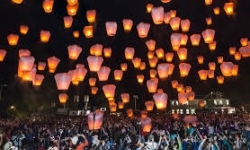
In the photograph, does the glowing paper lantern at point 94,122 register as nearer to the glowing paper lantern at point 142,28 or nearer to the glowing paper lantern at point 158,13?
the glowing paper lantern at point 142,28

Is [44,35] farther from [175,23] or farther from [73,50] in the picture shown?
[175,23]

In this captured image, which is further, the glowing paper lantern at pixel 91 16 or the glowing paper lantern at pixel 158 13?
the glowing paper lantern at pixel 91 16

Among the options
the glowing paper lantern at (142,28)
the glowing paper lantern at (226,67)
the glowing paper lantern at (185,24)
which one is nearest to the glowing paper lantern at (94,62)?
the glowing paper lantern at (142,28)

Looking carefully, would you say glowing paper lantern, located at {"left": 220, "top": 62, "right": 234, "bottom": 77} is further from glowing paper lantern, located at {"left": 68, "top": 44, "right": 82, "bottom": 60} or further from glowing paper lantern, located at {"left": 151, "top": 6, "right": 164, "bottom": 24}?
glowing paper lantern, located at {"left": 68, "top": 44, "right": 82, "bottom": 60}

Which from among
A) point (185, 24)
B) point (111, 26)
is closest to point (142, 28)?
point (111, 26)

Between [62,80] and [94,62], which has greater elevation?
[94,62]

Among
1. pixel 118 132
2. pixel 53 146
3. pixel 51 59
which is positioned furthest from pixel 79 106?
pixel 53 146

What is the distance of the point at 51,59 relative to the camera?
1962 cm

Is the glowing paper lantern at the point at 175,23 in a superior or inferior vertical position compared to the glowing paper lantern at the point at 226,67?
superior

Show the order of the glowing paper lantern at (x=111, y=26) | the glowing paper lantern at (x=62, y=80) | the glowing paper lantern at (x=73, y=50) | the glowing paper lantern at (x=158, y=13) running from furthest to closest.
A: the glowing paper lantern at (x=111, y=26) < the glowing paper lantern at (x=73, y=50) < the glowing paper lantern at (x=158, y=13) < the glowing paper lantern at (x=62, y=80)

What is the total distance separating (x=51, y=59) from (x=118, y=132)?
256 inches

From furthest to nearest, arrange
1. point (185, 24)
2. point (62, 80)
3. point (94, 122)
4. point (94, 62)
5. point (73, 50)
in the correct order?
point (185, 24), point (73, 50), point (94, 62), point (62, 80), point (94, 122)

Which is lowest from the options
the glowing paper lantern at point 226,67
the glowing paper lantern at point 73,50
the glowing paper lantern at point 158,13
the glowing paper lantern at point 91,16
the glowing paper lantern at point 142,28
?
the glowing paper lantern at point 226,67

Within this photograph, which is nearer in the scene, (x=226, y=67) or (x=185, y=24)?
(x=226, y=67)
